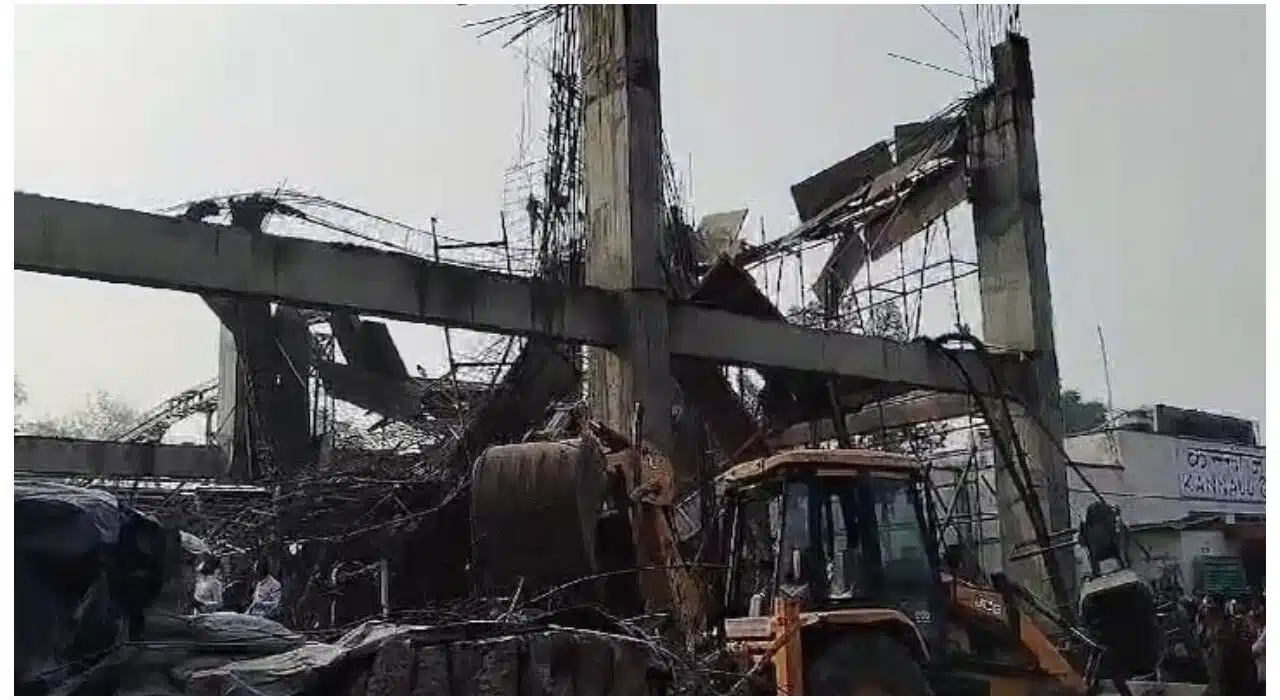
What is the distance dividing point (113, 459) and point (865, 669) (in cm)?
1287

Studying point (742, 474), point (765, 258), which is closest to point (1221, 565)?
point (765, 258)

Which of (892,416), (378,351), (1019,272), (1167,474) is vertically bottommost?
(1167,474)

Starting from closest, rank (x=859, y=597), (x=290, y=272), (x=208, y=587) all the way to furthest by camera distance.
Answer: (x=859, y=597), (x=208, y=587), (x=290, y=272)

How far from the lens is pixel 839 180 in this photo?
65.5ft

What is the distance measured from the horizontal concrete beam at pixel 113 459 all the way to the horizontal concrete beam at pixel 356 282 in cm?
546

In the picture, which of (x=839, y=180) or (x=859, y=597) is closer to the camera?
(x=859, y=597)

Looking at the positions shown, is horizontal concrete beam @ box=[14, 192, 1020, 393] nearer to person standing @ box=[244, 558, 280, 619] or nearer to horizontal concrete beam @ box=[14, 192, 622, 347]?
horizontal concrete beam @ box=[14, 192, 622, 347]

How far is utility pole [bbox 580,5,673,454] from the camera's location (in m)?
13.6

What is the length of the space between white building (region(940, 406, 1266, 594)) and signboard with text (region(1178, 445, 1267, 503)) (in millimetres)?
22

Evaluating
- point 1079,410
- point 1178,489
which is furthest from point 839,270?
point 1079,410

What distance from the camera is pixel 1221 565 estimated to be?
23172 mm

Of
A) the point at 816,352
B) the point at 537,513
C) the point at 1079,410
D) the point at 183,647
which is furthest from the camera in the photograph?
the point at 1079,410

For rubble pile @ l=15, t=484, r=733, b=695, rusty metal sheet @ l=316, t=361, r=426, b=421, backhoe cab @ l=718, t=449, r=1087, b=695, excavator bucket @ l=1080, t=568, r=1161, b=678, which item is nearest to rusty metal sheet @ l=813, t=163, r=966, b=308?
rusty metal sheet @ l=316, t=361, r=426, b=421

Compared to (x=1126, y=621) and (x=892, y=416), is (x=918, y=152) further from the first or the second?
(x=1126, y=621)
